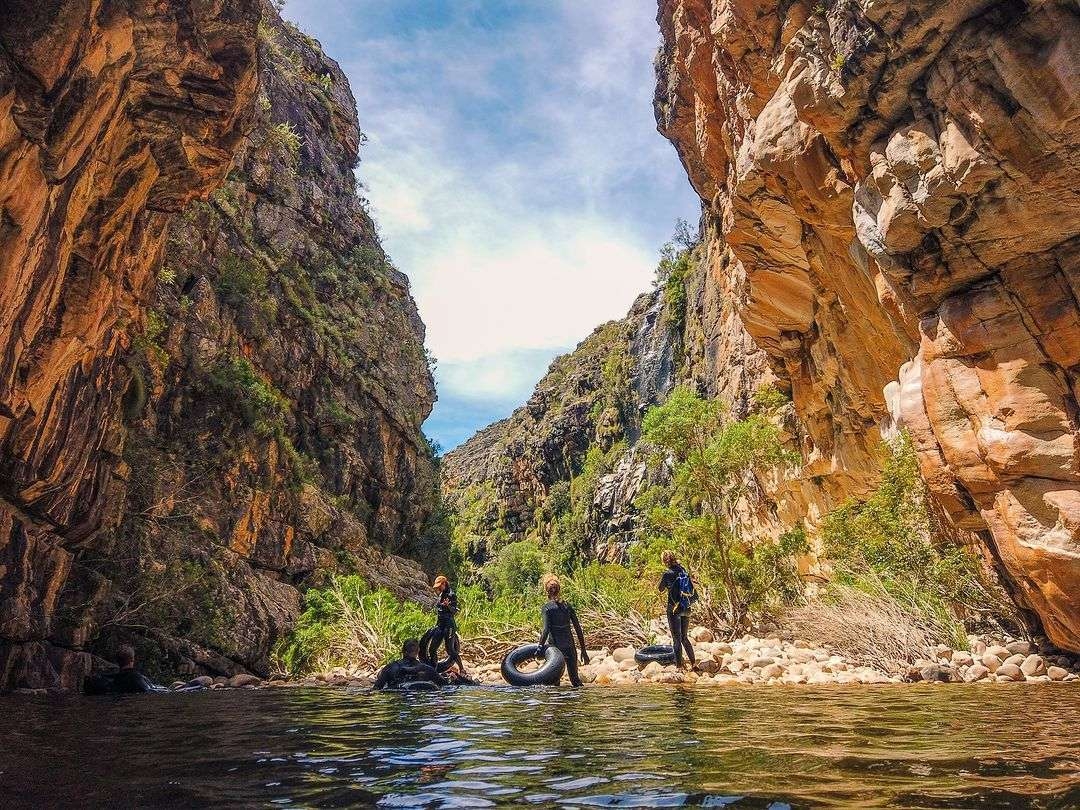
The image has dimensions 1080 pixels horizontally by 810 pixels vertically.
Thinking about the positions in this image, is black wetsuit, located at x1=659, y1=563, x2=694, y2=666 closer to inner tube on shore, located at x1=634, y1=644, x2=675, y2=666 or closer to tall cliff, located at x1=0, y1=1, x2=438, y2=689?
inner tube on shore, located at x1=634, y1=644, x2=675, y2=666

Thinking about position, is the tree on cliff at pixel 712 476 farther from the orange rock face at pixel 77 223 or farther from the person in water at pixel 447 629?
the orange rock face at pixel 77 223

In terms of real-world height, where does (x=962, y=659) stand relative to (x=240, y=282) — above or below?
below

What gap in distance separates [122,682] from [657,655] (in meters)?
9.45

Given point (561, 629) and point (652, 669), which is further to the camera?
point (652, 669)

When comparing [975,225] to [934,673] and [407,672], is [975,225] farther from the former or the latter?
[407,672]

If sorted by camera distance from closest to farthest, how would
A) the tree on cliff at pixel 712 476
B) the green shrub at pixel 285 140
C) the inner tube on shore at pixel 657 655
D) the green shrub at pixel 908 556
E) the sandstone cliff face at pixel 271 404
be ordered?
the inner tube on shore at pixel 657 655 → the green shrub at pixel 908 556 → the tree on cliff at pixel 712 476 → the sandstone cliff face at pixel 271 404 → the green shrub at pixel 285 140

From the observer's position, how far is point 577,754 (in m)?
4.44

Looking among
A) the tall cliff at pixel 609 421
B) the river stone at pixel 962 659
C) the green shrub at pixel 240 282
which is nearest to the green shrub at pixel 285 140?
the green shrub at pixel 240 282

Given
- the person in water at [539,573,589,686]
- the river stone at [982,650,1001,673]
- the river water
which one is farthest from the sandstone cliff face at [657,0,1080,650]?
the person in water at [539,573,589,686]

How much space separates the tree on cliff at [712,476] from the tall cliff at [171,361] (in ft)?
41.0

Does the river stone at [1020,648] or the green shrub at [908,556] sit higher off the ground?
the green shrub at [908,556]

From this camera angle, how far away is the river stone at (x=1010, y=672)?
1019cm

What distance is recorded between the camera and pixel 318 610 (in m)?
23.2

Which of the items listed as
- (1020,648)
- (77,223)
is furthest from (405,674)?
(1020,648)
